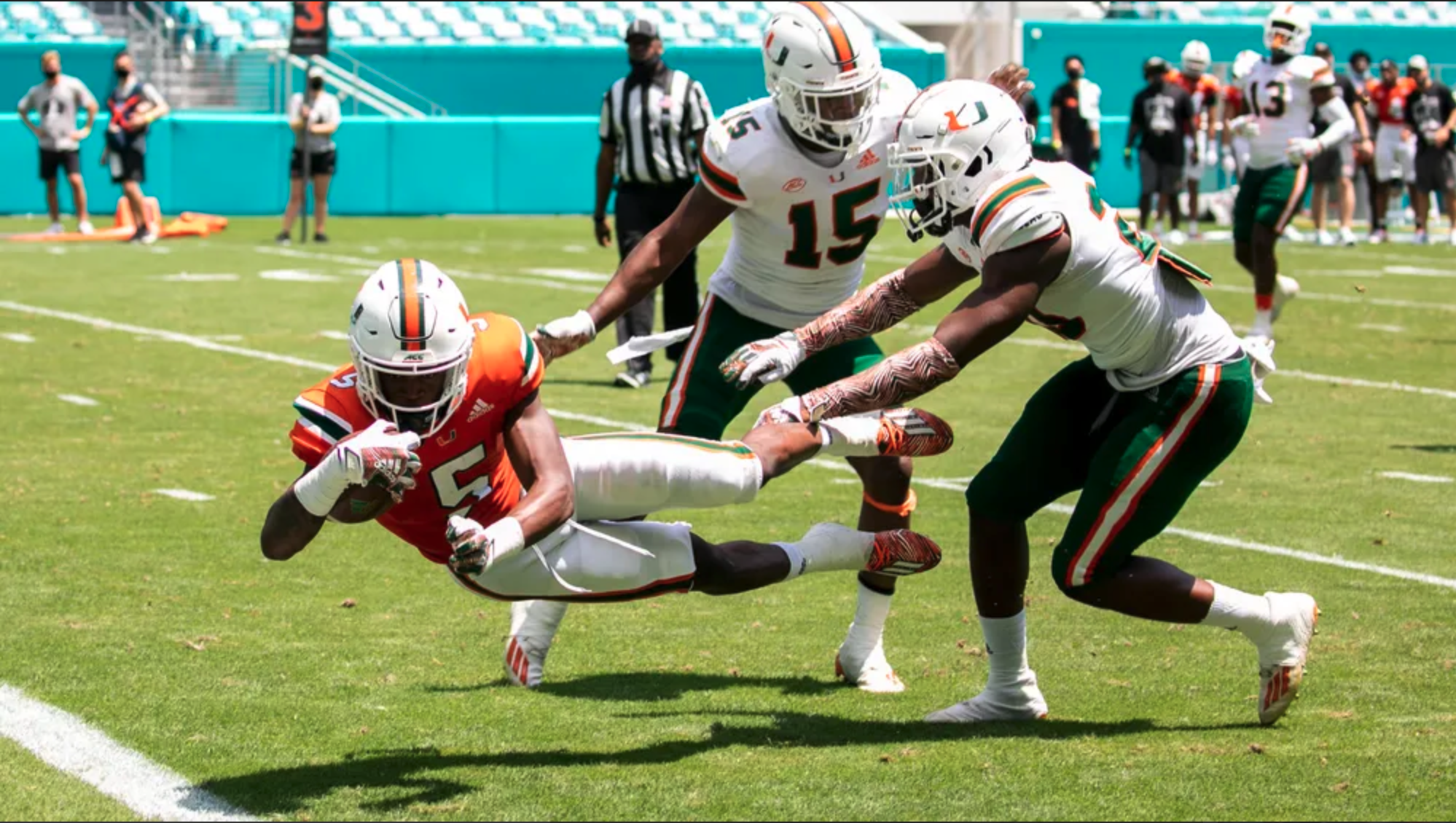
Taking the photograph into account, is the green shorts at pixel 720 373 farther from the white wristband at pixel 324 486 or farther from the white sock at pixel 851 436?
the white wristband at pixel 324 486

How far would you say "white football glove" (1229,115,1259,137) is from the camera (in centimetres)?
1216

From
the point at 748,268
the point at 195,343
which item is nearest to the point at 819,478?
the point at 748,268

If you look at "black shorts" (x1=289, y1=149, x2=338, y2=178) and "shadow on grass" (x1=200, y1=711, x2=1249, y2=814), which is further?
"black shorts" (x1=289, y1=149, x2=338, y2=178)

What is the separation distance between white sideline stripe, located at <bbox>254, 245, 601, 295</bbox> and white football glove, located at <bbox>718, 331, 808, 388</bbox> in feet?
35.1

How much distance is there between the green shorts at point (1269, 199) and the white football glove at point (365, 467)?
28.2 feet

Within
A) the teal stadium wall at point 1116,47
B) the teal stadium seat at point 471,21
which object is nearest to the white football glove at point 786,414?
the teal stadium seat at point 471,21

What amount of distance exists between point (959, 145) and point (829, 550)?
1.13 m

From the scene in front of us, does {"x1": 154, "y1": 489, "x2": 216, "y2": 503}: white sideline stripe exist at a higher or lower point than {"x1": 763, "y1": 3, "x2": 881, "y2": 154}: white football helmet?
lower

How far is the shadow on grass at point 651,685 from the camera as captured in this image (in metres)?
5.11

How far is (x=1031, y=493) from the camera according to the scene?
475 cm

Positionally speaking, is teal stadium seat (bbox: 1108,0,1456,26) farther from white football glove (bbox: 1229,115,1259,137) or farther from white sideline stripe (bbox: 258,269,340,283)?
white football glove (bbox: 1229,115,1259,137)

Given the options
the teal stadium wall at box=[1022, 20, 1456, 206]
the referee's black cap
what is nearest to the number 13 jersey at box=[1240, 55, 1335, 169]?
the referee's black cap

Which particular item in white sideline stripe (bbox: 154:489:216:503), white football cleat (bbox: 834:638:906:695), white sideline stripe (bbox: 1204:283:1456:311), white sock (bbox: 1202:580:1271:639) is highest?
white sock (bbox: 1202:580:1271:639)

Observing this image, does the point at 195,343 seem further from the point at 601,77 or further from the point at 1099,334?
the point at 601,77
